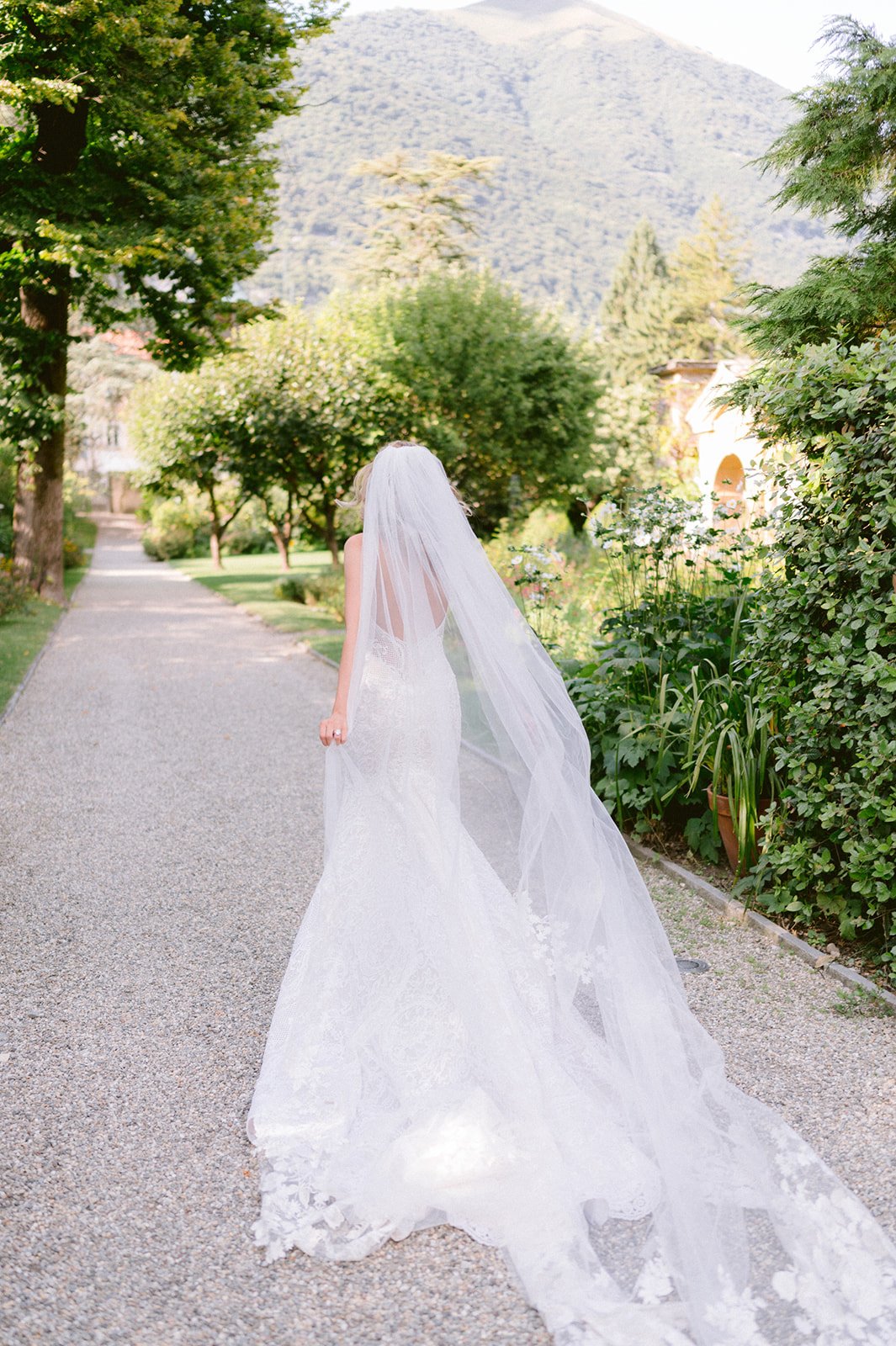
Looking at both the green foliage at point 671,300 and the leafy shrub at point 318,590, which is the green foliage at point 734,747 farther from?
the green foliage at point 671,300

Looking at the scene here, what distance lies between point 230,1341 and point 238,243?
14695 millimetres

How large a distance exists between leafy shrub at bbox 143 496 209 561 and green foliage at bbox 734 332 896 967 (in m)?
33.4

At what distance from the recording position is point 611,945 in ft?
10.3

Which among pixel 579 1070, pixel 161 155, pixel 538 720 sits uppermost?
pixel 161 155

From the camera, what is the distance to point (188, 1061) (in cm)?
350

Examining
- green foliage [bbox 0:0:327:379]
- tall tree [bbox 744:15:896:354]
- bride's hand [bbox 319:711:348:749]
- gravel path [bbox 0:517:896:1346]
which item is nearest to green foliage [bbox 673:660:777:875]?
gravel path [bbox 0:517:896:1346]

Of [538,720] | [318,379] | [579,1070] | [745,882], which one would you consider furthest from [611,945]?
[318,379]

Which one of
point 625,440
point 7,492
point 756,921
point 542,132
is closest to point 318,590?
point 7,492

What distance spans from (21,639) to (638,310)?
5136 cm

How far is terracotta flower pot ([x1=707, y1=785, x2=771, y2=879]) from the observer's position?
16.4ft

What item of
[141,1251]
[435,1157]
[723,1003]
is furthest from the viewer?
[723,1003]

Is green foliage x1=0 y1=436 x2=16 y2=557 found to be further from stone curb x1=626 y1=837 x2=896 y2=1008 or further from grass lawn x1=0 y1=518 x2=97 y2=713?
stone curb x1=626 y1=837 x2=896 y2=1008

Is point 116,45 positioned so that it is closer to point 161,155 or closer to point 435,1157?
point 161,155

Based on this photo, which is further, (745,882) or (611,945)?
(745,882)
